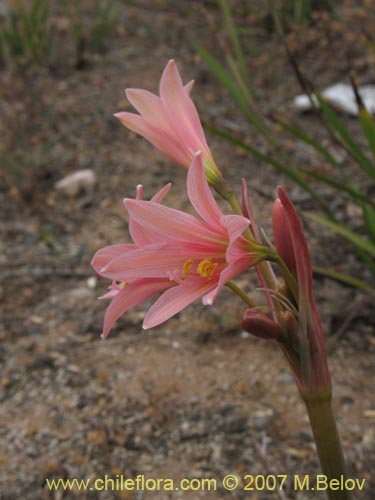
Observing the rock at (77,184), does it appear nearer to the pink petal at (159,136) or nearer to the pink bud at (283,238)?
the pink petal at (159,136)

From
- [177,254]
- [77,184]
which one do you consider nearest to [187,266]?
[177,254]

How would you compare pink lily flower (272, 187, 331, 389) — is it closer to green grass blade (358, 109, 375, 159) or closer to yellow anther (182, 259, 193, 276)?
yellow anther (182, 259, 193, 276)

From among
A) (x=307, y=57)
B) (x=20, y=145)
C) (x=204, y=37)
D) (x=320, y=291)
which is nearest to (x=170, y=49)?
(x=204, y=37)

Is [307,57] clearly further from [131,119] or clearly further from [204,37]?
[131,119]

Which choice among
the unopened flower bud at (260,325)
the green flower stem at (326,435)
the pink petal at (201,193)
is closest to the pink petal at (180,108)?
the pink petal at (201,193)

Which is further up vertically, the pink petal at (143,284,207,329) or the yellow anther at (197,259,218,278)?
the yellow anther at (197,259,218,278)

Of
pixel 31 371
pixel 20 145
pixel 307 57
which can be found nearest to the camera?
pixel 31 371

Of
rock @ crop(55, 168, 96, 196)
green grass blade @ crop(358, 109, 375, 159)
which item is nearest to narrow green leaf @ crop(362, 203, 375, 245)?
green grass blade @ crop(358, 109, 375, 159)
